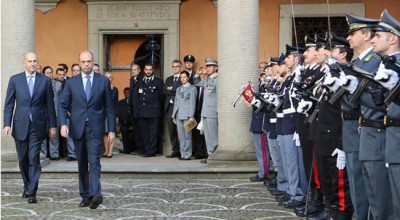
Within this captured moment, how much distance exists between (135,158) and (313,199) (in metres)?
6.85

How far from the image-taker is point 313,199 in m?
8.71

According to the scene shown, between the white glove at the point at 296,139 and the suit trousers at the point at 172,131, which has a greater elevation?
the white glove at the point at 296,139

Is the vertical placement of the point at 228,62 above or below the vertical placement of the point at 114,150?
above

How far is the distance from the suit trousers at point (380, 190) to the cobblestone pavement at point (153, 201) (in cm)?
260

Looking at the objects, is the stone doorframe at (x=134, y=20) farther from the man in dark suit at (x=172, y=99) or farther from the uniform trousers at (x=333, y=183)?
the uniform trousers at (x=333, y=183)

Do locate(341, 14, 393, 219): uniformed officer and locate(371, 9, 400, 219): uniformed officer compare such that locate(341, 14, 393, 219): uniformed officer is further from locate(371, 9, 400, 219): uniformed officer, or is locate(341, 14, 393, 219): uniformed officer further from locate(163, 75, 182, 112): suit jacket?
locate(163, 75, 182, 112): suit jacket

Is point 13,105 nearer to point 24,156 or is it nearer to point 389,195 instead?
point 24,156

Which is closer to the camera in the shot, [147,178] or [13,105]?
[13,105]

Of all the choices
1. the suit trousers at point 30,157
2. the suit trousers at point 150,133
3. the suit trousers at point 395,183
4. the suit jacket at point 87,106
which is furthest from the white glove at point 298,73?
the suit trousers at point 150,133

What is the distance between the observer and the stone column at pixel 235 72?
42.0ft

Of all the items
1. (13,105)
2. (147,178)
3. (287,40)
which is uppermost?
(287,40)

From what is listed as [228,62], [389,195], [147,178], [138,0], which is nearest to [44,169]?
[147,178]

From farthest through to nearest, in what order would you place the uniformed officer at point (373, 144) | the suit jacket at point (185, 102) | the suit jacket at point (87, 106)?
the suit jacket at point (185, 102) → the suit jacket at point (87, 106) → the uniformed officer at point (373, 144)

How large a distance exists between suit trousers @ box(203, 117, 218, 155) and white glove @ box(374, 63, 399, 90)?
8.43 meters
